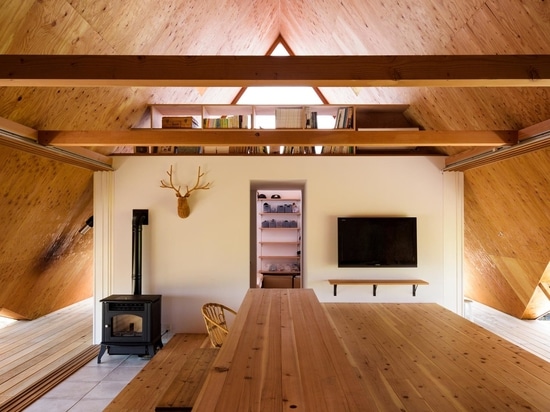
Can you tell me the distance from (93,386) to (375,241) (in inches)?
143

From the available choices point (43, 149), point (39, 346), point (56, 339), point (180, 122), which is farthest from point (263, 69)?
point (56, 339)

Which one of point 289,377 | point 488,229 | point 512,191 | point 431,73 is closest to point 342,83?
point 431,73

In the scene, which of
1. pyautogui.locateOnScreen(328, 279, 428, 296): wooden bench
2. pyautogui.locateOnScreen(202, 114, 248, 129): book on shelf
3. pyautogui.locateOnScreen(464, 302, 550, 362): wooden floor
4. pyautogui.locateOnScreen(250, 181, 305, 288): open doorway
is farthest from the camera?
pyautogui.locateOnScreen(250, 181, 305, 288): open doorway

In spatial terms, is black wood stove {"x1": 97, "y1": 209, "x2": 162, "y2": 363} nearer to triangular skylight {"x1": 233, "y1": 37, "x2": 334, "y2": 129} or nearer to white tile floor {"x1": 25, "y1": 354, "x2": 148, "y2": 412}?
white tile floor {"x1": 25, "y1": 354, "x2": 148, "y2": 412}

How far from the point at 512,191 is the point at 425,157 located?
1.14m

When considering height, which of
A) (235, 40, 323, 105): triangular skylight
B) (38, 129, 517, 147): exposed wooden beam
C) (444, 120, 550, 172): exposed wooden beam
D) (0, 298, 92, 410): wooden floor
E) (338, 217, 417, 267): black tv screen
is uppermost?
(235, 40, 323, 105): triangular skylight

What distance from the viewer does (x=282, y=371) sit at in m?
1.36

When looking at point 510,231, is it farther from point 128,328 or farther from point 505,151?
point 128,328

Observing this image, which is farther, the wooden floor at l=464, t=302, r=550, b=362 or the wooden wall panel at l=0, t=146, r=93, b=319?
the wooden floor at l=464, t=302, r=550, b=362

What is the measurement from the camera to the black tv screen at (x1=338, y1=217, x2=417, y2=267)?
15.5ft

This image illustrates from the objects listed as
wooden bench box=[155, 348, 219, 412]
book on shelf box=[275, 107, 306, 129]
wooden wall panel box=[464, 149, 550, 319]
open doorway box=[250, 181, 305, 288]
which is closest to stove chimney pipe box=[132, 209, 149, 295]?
wooden bench box=[155, 348, 219, 412]

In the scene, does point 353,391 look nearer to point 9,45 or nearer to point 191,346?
point 9,45

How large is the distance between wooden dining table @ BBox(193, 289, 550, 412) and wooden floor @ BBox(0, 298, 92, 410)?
2788mm

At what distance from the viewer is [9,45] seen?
2.47 metres
